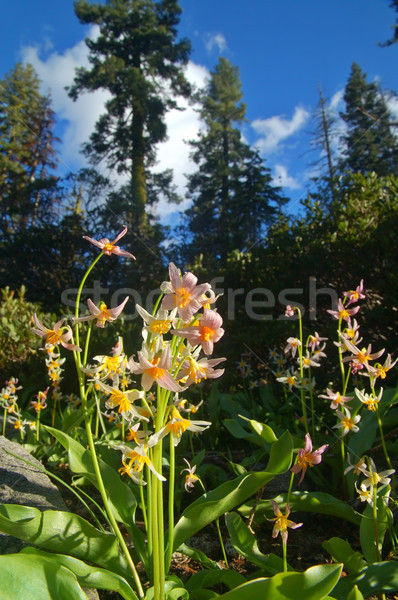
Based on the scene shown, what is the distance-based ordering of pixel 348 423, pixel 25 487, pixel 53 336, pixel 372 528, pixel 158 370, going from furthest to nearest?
pixel 25 487
pixel 348 423
pixel 372 528
pixel 53 336
pixel 158 370

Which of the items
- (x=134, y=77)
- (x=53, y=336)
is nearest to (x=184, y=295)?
(x=53, y=336)

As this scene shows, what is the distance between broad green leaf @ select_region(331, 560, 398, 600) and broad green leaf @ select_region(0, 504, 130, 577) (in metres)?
0.60

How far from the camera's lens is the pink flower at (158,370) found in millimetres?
812

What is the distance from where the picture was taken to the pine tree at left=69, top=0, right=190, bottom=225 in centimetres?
1583

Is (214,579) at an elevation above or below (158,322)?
below

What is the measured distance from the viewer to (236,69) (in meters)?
22.4

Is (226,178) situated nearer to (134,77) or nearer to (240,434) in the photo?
(134,77)

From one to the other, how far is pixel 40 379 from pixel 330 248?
2990 mm

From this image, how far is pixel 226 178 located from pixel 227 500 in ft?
65.1

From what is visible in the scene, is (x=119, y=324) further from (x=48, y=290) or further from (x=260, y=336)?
(x=48, y=290)

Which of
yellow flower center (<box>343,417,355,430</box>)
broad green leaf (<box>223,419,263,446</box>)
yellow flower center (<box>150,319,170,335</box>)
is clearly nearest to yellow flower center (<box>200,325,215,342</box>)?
yellow flower center (<box>150,319,170,335</box>)

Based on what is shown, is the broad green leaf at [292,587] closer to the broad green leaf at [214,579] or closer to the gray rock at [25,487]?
the broad green leaf at [214,579]

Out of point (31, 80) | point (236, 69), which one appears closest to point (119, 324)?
point (236, 69)

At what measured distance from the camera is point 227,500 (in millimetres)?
1066
